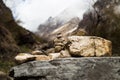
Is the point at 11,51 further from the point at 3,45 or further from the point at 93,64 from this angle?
the point at 93,64

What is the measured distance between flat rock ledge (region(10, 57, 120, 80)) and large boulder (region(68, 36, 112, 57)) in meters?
2.40

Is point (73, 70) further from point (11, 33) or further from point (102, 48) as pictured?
point (11, 33)

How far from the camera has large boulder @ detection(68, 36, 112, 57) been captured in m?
7.18

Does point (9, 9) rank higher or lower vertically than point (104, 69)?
higher

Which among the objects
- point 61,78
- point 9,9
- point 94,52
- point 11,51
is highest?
point 9,9

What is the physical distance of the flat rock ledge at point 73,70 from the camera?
4512mm

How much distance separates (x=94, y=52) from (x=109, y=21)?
73.0ft

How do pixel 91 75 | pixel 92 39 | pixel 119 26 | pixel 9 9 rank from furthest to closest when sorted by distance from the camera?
pixel 9 9
pixel 119 26
pixel 92 39
pixel 91 75

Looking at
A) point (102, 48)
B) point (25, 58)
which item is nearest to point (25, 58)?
point (25, 58)

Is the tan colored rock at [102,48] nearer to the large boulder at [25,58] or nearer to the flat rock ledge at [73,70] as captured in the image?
the large boulder at [25,58]

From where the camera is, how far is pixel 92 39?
7.23 metres

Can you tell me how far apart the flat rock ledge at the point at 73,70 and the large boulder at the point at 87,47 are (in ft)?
7.88

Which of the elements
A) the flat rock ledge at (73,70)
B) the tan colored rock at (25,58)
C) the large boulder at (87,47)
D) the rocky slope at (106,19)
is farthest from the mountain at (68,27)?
the flat rock ledge at (73,70)

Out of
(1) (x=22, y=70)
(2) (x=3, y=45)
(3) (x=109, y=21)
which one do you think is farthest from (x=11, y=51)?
(1) (x=22, y=70)
